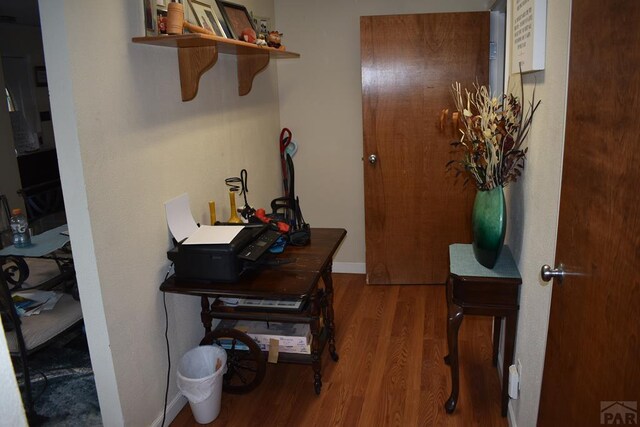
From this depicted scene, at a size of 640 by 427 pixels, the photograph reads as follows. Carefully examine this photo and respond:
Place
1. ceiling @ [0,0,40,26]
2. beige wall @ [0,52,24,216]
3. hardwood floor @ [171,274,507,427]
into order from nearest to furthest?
hardwood floor @ [171,274,507,427]
ceiling @ [0,0,40,26]
beige wall @ [0,52,24,216]

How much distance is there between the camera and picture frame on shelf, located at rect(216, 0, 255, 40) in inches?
104

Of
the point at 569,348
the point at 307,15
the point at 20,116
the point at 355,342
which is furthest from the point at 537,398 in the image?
the point at 20,116

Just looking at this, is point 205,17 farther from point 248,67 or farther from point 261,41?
point 248,67

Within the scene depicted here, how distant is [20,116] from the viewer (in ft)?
18.5

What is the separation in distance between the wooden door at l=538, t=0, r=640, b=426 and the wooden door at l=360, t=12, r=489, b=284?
211cm

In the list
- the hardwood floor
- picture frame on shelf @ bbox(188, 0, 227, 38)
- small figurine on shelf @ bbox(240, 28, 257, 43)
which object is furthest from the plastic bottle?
small figurine on shelf @ bbox(240, 28, 257, 43)

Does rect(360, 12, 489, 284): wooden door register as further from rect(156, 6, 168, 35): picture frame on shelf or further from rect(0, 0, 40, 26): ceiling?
rect(0, 0, 40, 26): ceiling

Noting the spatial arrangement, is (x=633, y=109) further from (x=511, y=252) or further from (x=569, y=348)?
(x=511, y=252)

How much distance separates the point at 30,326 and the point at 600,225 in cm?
240

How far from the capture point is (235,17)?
278 cm

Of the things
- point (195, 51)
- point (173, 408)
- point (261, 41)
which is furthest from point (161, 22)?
point (173, 408)

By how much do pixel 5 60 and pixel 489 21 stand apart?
4.97m

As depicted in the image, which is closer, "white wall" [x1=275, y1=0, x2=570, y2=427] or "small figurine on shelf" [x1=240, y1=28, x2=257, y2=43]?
"small figurine on shelf" [x1=240, y1=28, x2=257, y2=43]

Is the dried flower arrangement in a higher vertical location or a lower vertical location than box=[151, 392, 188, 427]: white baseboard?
higher
